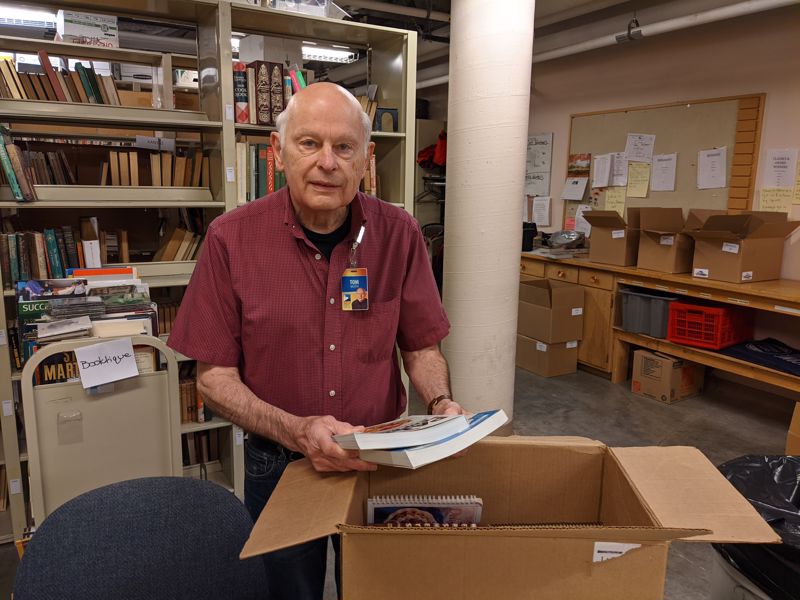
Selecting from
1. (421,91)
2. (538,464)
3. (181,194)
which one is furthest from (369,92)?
(421,91)

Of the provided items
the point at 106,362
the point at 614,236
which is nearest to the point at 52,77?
the point at 106,362

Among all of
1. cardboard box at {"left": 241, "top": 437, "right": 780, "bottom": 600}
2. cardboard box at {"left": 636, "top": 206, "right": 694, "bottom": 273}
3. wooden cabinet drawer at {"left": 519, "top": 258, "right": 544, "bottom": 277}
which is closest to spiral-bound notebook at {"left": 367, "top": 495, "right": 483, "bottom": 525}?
cardboard box at {"left": 241, "top": 437, "right": 780, "bottom": 600}

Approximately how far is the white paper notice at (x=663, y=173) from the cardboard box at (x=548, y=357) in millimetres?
1494

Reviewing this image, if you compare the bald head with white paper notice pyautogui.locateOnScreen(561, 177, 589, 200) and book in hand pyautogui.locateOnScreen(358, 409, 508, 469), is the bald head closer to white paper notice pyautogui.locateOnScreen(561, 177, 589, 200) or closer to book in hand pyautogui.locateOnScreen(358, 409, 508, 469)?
book in hand pyautogui.locateOnScreen(358, 409, 508, 469)

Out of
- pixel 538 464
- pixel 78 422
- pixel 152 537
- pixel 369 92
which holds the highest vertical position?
pixel 369 92

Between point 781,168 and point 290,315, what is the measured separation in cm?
417

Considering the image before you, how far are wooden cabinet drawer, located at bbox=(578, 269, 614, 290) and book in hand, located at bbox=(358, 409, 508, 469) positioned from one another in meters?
3.99

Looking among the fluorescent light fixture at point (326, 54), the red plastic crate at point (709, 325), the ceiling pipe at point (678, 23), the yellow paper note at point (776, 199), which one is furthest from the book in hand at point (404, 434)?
the fluorescent light fixture at point (326, 54)

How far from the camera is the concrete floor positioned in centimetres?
367

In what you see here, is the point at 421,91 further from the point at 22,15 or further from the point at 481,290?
the point at 481,290

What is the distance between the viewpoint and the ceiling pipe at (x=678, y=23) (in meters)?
3.76

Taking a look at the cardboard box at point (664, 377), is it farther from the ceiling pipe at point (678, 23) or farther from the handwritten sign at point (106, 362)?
the handwritten sign at point (106, 362)

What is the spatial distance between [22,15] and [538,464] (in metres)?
6.29

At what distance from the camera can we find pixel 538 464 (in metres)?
1.10
